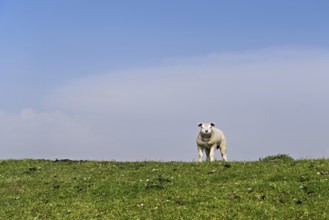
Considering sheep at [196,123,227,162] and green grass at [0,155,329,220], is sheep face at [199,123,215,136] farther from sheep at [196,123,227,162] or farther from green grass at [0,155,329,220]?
green grass at [0,155,329,220]

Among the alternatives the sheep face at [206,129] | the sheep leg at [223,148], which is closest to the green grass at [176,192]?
the sheep face at [206,129]

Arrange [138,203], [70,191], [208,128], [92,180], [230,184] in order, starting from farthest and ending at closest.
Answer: [208,128], [92,180], [70,191], [230,184], [138,203]

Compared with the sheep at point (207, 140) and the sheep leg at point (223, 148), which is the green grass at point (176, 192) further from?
the sheep leg at point (223, 148)

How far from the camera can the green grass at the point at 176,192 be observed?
19.2 meters

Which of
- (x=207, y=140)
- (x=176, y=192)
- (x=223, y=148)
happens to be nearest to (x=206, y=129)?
(x=207, y=140)

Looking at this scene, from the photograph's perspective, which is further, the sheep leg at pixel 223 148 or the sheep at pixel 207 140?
the sheep leg at pixel 223 148

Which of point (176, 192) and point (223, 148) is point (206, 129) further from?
point (176, 192)

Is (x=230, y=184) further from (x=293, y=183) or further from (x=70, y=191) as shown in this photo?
(x=70, y=191)

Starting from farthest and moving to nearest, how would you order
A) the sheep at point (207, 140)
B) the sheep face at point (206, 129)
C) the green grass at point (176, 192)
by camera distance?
the sheep at point (207, 140), the sheep face at point (206, 129), the green grass at point (176, 192)

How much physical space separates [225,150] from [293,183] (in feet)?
55.5

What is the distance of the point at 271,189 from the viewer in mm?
21203

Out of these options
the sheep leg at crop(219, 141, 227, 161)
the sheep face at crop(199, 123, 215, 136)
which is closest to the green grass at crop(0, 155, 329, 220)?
the sheep face at crop(199, 123, 215, 136)

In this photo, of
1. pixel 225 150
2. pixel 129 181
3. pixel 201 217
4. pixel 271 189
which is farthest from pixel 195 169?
pixel 225 150

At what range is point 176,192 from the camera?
21.8 metres
